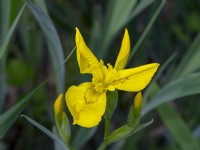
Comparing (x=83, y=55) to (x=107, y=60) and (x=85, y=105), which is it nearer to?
(x=85, y=105)

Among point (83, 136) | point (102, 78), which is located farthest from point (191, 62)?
point (102, 78)

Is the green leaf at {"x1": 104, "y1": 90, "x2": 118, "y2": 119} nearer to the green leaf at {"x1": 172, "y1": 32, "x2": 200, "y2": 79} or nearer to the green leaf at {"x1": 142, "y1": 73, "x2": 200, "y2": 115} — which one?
the green leaf at {"x1": 142, "y1": 73, "x2": 200, "y2": 115}

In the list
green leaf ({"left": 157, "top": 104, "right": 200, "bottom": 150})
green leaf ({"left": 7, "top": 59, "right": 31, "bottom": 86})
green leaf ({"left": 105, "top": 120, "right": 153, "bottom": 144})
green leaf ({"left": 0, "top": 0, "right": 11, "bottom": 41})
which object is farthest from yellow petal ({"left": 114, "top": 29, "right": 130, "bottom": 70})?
green leaf ({"left": 7, "top": 59, "right": 31, "bottom": 86})

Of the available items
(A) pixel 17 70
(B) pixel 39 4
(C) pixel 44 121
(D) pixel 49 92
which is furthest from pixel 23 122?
(B) pixel 39 4

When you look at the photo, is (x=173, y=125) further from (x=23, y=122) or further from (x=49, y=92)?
(x=49, y=92)

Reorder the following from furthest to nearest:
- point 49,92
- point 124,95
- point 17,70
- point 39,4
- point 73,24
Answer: point 49,92 → point 124,95 → point 73,24 → point 17,70 → point 39,4

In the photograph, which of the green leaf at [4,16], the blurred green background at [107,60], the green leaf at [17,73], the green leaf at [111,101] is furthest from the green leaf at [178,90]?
the green leaf at [17,73]

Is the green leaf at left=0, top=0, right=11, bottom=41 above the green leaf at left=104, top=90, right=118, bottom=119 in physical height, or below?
above
